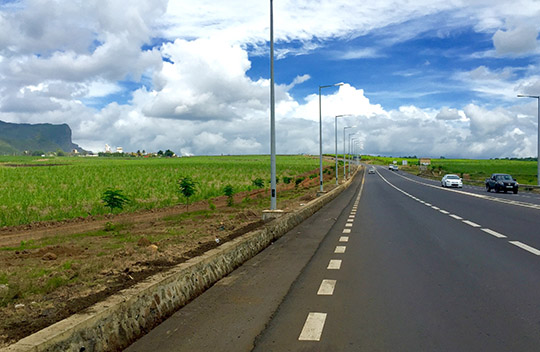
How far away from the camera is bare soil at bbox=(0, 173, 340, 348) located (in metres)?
5.86

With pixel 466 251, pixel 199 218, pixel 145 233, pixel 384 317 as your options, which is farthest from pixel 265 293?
pixel 199 218

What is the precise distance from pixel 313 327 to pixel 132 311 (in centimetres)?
188

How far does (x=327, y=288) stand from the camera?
23.6 feet

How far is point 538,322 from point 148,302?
4.18 metres

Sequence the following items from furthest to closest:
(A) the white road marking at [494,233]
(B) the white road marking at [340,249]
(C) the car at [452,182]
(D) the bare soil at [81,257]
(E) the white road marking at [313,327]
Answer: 1. (C) the car at [452,182]
2. (A) the white road marking at [494,233]
3. (B) the white road marking at [340,249]
4. (D) the bare soil at [81,257]
5. (E) the white road marking at [313,327]

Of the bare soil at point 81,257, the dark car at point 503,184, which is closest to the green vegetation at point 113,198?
the bare soil at point 81,257

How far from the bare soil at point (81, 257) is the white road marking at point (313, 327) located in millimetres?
2284

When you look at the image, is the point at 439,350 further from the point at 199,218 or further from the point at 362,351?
the point at 199,218

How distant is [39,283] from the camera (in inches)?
307

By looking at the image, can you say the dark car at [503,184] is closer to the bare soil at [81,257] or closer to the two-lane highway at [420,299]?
the bare soil at [81,257]

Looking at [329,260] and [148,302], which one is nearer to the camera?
[148,302]

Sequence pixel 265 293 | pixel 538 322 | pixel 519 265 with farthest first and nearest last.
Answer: pixel 519 265, pixel 265 293, pixel 538 322

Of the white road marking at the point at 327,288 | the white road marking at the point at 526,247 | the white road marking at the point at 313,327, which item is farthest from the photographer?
the white road marking at the point at 526,247

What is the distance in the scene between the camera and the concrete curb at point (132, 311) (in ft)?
13.0
